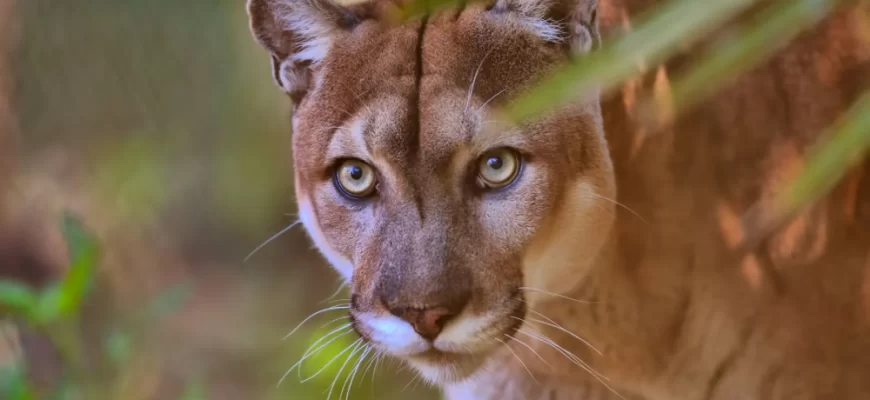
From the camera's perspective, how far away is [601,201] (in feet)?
4.39

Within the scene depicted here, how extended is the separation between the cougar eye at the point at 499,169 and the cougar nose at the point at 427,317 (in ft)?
0.62

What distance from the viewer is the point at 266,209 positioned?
2.48 meters

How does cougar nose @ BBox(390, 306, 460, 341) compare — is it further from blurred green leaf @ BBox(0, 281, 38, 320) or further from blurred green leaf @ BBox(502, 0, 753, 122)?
blurred green leaf @ BBox(0, 281, 38, 320)

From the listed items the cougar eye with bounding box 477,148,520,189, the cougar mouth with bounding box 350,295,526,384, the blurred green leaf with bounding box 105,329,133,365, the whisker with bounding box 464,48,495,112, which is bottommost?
the blurred green leaf with bounding box 105,329,133,365

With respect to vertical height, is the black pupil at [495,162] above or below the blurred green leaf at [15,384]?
above

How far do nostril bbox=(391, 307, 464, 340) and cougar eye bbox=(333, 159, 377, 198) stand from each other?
0.21m

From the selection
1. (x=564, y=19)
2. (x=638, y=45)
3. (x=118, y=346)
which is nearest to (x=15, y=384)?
(x=118, y=346)

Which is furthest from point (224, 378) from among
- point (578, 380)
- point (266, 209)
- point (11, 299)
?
point (578, 380)

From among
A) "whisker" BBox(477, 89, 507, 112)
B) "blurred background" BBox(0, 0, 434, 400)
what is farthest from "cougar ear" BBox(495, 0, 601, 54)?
"blurred background" BBox(0, 0, 434, 400)

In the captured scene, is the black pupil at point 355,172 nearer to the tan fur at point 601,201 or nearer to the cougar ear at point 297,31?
the tan fur at point 601,201

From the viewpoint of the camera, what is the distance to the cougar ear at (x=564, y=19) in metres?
1.21

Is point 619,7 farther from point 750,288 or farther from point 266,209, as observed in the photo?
point 266,209

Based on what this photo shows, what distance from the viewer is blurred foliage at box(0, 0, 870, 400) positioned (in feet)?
7.35

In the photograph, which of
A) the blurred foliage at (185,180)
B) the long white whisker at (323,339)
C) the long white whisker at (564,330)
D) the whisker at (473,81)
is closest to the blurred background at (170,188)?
the blurred foliage at (185,180)
